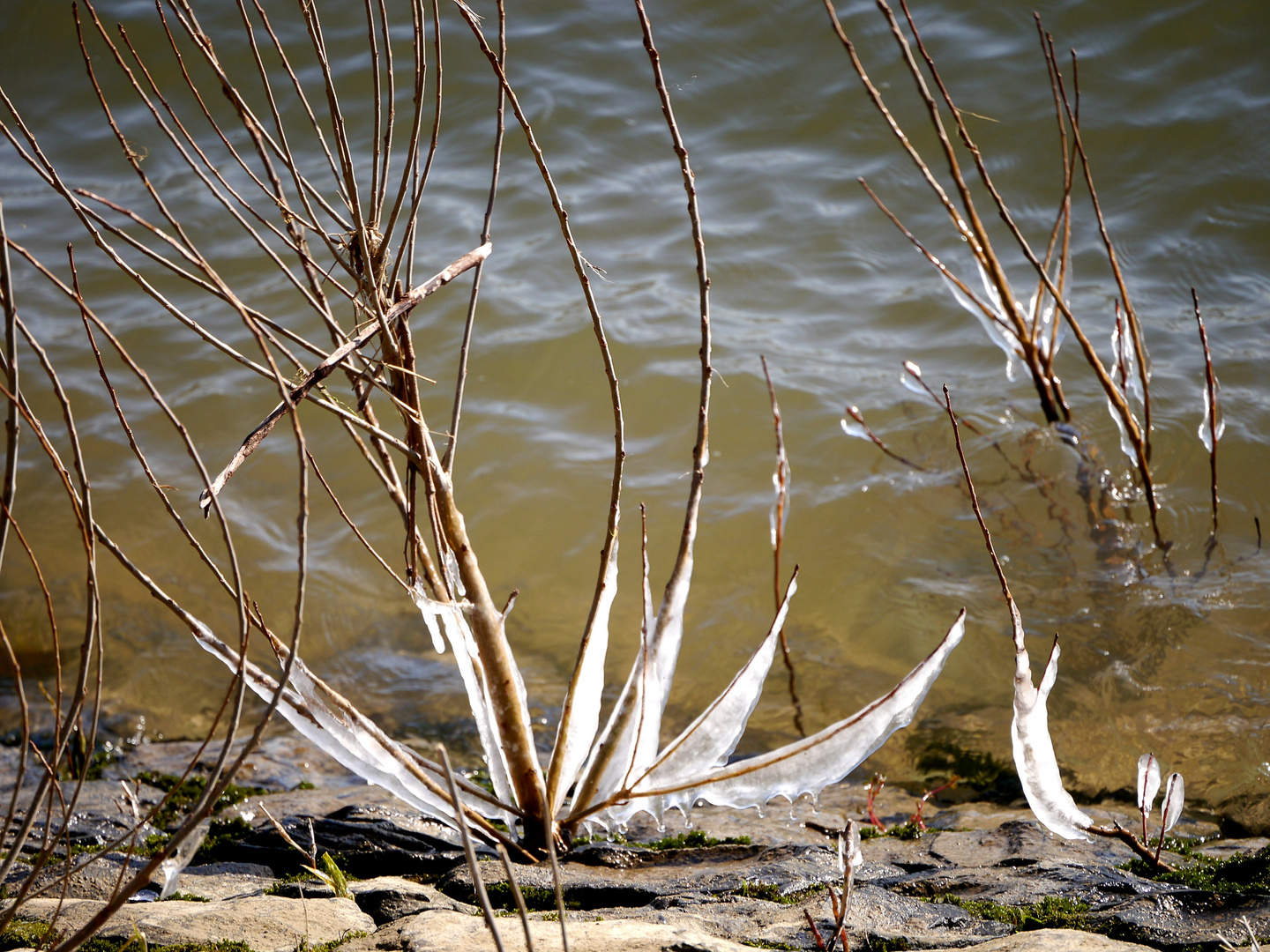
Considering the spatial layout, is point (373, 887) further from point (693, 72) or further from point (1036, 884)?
point (693, 72)

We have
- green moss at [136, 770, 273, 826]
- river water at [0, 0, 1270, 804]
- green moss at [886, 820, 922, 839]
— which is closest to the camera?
green moss at [886, 820, 922, 839]

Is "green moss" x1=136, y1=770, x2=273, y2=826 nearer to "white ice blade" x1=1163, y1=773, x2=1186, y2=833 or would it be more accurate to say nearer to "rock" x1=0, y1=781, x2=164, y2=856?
"rock" x1=0, y1=781, x2=164, y2=856

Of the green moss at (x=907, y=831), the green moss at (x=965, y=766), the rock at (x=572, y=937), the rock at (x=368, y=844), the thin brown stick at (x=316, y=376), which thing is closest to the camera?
the thin brown stick at (x=316, y=376)

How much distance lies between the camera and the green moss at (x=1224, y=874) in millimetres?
1702

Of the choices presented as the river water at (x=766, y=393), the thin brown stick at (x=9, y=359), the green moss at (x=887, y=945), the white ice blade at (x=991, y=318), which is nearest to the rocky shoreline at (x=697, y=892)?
the green moss at (x=887, y=945)

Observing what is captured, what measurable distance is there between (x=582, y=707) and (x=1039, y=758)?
3.02ft

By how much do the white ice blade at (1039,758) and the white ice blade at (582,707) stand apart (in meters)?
0.84

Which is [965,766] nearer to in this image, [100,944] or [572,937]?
[572,937]

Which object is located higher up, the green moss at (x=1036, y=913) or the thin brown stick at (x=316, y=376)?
the thin brown stick at (x=316, y=376)

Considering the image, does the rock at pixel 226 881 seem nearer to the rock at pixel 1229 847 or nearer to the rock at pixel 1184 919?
the rock at pixel 1184 919

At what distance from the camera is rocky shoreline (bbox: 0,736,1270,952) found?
5.21ft

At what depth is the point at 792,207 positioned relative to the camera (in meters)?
6.36

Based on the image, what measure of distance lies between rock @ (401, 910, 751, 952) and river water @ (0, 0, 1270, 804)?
175cm

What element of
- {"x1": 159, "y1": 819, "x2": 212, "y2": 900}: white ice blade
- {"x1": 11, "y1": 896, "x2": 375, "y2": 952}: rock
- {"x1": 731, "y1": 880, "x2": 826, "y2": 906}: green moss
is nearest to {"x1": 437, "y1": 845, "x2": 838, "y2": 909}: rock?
{"x1": 731, "y1": 880, "x2": 826, "y2": 906}: green moss
